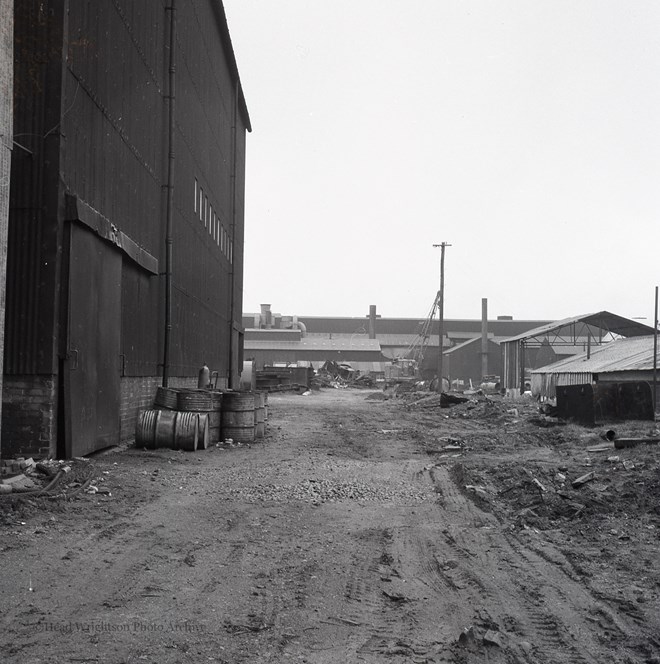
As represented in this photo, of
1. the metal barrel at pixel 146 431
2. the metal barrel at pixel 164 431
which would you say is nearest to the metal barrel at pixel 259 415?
the metal barrel at pixel 164 431

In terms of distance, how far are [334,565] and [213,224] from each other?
1962 cm

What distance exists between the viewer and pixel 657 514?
8.01 meters

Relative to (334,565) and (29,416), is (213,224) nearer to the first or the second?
(29,416)

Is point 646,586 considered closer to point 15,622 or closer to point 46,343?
point 15,622

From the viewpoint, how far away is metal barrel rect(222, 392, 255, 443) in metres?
14.8

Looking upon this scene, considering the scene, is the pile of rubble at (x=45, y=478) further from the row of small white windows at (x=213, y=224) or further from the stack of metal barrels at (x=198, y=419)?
the row of small white windows at (x=213, y=224)

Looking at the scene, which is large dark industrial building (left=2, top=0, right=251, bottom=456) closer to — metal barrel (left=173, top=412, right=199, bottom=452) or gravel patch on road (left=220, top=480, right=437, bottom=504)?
metal barrel (left=173, top=412, right=199, bottom=452)

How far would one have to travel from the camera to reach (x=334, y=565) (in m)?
5.89

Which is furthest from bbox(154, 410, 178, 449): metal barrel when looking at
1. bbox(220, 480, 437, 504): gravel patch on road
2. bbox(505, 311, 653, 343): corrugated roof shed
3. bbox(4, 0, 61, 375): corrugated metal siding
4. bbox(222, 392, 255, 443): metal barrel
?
bbox(505, 311, 653, 343): corrugated roof shed

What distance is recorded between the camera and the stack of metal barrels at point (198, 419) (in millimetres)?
12758

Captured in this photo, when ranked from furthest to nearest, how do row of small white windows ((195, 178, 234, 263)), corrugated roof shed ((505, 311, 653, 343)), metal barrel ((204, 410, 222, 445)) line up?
corrugated roof shed ((505, 311, 653, 343)) → row of small white windows ((195, 178, 234, 263)) → metal barrel ((204, 410, 222, 445))

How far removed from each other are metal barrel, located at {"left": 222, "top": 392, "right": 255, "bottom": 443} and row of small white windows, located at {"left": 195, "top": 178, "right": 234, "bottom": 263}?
796cm

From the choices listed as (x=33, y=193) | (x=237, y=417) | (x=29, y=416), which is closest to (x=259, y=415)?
(x=237, y=417)

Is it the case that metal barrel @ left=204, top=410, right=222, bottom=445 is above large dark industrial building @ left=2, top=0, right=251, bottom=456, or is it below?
below
